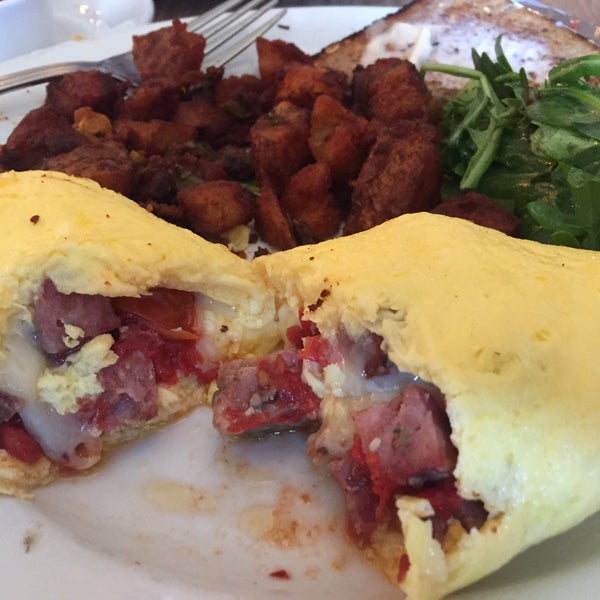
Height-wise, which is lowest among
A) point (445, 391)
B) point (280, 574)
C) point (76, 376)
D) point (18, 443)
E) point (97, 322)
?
point (280, 574)

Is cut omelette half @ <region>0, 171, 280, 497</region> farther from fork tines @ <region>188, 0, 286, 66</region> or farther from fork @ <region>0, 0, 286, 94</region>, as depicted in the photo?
fork tines @ <region>188, 0, 286, 66</region>

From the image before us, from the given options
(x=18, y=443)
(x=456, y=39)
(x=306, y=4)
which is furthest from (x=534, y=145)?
(x=306, y=4)

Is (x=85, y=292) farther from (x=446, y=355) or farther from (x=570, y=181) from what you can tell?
(x=570, y=181)

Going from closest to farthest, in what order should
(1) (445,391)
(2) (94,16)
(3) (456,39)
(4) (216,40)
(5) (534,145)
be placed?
(1) (445,391) → (5) (534,145) → (3) (456,39) → (4) (216,40) → (2) (94,16)

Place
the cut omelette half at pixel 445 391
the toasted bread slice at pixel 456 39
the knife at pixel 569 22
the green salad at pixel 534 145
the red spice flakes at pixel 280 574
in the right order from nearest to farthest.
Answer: the cut omelette half at pixel 445 391, the red spice flakes at pixel 280 574, the green salad at pixel 534 145, the toasted bread slice at pixel 456 39, the knife at pixel 569 22

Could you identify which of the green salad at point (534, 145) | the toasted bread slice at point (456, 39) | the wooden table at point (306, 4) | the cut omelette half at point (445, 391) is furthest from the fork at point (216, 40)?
the cut omelette half at point (445, 391)

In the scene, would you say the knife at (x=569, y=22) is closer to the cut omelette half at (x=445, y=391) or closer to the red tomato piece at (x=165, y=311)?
the cut omelette half at (x=445, y=391)

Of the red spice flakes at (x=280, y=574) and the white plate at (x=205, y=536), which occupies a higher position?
the white plate at (x=205, y=536)

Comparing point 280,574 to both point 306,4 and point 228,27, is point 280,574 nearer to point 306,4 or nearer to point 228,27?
point 228,27
